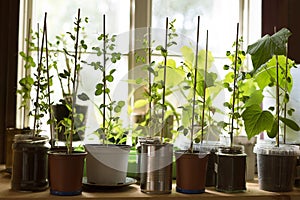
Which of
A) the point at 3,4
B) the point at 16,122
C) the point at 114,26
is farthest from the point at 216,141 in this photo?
the point at 3,4

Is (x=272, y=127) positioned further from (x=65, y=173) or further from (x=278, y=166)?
(x=65, y=173)

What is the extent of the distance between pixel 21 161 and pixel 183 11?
1.00m

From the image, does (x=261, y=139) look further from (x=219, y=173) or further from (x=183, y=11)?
(x=183, y=11)

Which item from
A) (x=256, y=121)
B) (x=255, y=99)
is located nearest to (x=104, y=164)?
(x=256, y=121)

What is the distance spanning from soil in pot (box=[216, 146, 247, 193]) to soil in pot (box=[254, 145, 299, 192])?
0.08 m

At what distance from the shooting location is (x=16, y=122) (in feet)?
5.72

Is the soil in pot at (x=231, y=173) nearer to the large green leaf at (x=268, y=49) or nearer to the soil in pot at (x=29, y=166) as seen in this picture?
the large green leaf at (x=268, y=49)

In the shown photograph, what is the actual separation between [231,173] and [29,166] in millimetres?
631

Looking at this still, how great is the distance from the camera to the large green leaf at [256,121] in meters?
1.44

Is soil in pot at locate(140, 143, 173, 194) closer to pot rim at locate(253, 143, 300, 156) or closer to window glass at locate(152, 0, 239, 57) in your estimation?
pot rim at locate(253, 143, 300, 156)

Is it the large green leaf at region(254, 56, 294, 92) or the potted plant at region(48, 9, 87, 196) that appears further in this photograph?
the large green leaf at region(254, 56, 294, 92)

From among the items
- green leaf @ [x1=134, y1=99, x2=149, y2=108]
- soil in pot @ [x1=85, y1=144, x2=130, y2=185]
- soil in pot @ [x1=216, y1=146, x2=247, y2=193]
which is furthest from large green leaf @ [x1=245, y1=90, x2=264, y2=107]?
soil in pot @ [x1=85, y1=144, x2=130, y2=185]

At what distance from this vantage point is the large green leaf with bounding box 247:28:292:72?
1395mm

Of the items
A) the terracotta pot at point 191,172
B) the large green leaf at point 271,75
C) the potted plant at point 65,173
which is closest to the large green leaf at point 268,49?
the large green leaf at point 271,75
